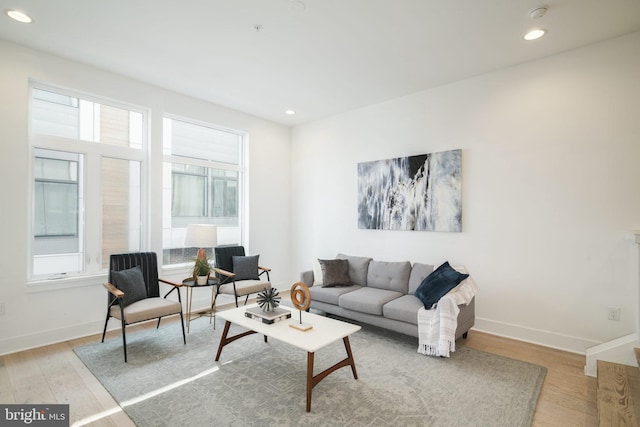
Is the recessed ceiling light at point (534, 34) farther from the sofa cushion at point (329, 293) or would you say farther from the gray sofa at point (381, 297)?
the sofa cushion at point (329, 293)

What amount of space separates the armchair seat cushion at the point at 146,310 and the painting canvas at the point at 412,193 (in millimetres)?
2833

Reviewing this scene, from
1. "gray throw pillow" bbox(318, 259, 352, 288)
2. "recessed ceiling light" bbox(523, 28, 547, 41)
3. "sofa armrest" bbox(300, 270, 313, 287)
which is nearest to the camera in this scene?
"recessed ceiling light" bbox(523, 28, 547, 41)

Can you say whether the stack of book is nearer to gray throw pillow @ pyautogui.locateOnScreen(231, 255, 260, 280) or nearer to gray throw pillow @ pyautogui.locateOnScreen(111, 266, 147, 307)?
gray throw pillow @ pyautogui.locateOnScreen(111, 266, 147, 307)

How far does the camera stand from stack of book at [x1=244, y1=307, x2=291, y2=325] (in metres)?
2.80

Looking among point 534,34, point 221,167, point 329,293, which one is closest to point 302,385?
point 329,293

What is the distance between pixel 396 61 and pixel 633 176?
8.27ft

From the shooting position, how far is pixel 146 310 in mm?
3104

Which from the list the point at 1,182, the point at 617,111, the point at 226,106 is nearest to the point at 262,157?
the point at 226,106

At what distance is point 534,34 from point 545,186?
1.50 metres

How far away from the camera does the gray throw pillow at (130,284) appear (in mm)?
3270

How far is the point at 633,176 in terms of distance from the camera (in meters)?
2.96

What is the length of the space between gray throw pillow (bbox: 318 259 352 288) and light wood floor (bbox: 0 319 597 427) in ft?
5.13

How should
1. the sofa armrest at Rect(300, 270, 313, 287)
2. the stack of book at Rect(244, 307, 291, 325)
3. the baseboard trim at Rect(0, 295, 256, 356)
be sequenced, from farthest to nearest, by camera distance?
the sofa armrest at Rect(300, 270, 313, 287) < the baseboard trim at Rect(0, 295, 256, 356) < the stack of book at Rect(244, 307, 291, 325)

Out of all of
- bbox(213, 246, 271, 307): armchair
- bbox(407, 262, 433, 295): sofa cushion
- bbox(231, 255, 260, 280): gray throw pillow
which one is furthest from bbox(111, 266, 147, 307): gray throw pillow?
bbox(407, 262, 433, 295): sofa cushion
